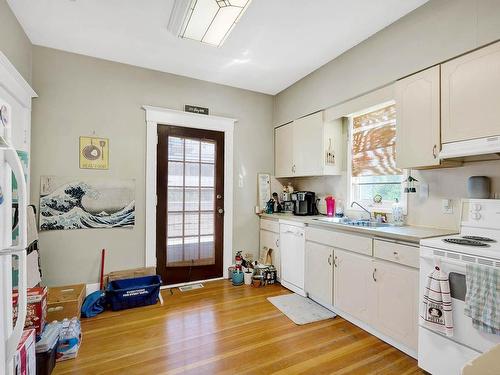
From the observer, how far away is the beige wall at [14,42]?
6.90 ft

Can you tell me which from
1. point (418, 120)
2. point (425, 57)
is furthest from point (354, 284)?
point (425, 57)

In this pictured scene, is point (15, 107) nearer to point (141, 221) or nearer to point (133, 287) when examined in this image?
Result: point (141, 221)

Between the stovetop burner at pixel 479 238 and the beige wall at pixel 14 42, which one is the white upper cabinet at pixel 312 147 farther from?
the beige wall at pixel 14 42

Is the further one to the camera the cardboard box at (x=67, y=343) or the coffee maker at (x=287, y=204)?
the coffee maker at (x=287, y=204)

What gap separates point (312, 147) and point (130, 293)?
280 cm

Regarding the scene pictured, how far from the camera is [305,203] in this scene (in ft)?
11.7

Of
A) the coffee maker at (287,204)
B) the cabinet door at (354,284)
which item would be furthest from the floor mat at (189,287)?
the cabinet door at (354,284)

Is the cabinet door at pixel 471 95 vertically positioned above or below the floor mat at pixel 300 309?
above

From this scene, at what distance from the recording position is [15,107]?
7.93ft

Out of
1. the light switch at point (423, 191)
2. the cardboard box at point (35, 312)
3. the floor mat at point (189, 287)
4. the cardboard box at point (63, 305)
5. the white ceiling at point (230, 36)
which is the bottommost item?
the floor mat at point (189, 287)

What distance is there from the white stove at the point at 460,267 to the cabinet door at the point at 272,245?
1.95m

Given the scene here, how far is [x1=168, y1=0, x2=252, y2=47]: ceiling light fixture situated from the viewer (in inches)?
81.7

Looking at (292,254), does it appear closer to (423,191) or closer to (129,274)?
(423,191)

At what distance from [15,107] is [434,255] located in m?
3.71
